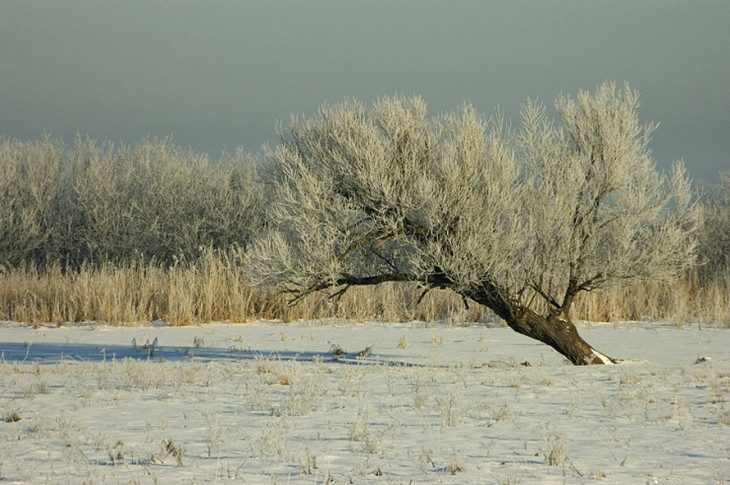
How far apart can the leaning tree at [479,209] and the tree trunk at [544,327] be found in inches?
0.7

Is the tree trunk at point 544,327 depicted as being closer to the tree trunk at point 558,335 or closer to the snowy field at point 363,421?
the tree trunk at point 558,335

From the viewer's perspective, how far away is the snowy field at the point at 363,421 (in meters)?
6.14

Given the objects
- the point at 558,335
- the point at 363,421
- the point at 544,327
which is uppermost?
the point at 544,327

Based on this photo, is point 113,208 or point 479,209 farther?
point 113,208

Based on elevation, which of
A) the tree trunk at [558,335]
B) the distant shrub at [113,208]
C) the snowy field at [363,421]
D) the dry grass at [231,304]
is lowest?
the snowy field at [363,421]

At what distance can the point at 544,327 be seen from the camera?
12953mm

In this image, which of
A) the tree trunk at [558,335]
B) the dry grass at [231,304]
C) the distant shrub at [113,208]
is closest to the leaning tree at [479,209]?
the tree trunk at [558,335]

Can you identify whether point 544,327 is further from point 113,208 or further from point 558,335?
point 113,208

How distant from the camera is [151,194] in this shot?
3097cm

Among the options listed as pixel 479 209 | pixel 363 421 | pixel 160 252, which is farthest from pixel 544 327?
pixel 160 252

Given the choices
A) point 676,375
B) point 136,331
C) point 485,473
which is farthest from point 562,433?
point 136,331

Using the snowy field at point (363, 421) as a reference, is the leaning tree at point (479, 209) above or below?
above

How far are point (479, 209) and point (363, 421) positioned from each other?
16.9 ft

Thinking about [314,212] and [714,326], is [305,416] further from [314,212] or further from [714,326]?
[714,326]
